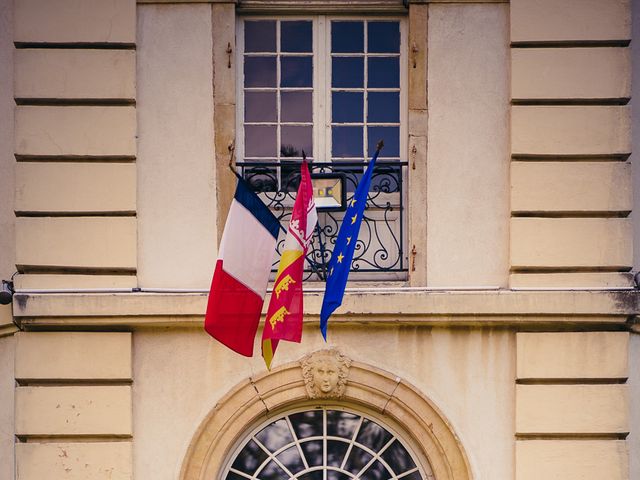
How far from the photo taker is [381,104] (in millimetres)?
10664

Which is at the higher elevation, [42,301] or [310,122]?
[310,122]

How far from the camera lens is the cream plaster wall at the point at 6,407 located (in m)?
10.1

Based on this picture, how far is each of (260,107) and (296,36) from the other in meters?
0.70

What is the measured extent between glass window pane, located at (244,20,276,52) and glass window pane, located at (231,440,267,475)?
3.43 metres

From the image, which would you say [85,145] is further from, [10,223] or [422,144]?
[422,144]

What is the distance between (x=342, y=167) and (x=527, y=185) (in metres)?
1.60

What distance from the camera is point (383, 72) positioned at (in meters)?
10.6

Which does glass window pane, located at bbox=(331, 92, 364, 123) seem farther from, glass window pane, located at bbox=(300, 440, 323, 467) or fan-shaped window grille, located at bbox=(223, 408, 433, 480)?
glass window pane, located at bbox=(300, 440, 323, 467)

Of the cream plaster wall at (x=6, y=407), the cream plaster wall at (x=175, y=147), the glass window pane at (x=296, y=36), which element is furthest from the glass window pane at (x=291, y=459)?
the glass window pane at (x=296, y=36)

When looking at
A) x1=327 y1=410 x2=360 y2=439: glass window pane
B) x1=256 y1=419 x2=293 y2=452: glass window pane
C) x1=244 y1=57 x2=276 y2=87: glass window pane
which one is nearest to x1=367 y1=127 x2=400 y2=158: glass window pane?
x1=244 y1=57 x2=276 y2=87: glass window pane

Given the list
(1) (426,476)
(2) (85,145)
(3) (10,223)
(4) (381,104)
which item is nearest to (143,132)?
(2) (85,145)

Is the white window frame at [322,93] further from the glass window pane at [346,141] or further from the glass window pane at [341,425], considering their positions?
Result: the glass window pane at [341,425]

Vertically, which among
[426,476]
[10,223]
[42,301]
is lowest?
[426,476]

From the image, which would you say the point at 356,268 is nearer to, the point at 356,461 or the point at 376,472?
the point at 356,461
